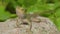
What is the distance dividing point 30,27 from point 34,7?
1.01m

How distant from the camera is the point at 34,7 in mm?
3559

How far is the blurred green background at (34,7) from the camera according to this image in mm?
3385

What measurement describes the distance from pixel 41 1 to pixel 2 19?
827 mm

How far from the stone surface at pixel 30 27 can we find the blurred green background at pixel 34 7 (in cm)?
43

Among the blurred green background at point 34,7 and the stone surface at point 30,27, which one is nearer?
the stone surface at point 30,27

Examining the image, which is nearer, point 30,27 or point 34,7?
point 30,27

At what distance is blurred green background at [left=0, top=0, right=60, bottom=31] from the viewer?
133 inches

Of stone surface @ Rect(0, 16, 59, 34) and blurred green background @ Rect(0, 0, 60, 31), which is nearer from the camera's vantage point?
stone surface @ Rect(0, 16, 59, 34)

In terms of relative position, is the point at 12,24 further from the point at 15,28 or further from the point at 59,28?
the point at 59,28

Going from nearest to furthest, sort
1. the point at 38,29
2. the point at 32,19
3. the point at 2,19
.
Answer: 1. the point at 38,29
2. the point at 32,19
3. the point at 2,19

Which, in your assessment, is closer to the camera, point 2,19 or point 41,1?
point 2,19

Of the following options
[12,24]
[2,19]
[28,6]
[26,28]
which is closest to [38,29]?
[26,28]

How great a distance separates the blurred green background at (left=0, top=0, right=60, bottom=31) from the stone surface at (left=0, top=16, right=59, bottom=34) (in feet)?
1.42

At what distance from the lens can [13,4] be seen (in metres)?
3.77
